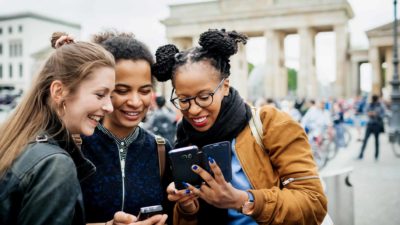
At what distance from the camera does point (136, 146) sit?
9.01 feet

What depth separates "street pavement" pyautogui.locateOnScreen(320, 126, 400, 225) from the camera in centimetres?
650

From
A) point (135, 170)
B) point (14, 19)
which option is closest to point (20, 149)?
point (135, 170)

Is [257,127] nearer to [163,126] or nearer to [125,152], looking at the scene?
[125,152]

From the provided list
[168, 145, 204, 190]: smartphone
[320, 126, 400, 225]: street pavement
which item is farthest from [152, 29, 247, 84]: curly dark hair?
[320, 126, 400, 225]: street pavement

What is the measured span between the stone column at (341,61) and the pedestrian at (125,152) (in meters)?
45.7

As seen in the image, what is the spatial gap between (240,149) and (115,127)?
0.86 m

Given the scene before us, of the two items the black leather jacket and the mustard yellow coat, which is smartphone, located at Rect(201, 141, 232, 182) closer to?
the mustard yellow coat

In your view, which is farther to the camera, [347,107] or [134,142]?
[347,107]

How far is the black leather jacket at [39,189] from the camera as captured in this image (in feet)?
5.32

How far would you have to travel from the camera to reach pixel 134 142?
9.06ft

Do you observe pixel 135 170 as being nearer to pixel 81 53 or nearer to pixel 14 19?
pixel 81 53

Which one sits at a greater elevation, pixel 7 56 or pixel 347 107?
pixel 7 56

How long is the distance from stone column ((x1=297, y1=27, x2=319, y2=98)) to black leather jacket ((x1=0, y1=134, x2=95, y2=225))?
46.4 meters

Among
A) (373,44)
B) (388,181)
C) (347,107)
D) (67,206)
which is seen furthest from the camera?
(373,44)
